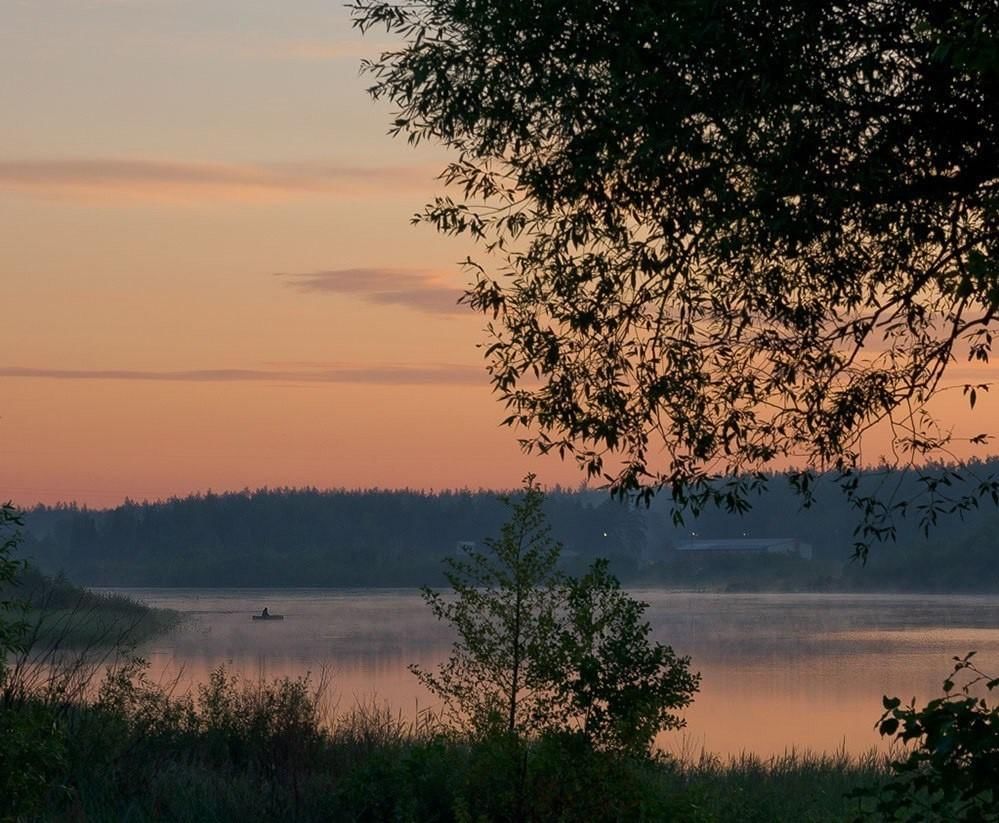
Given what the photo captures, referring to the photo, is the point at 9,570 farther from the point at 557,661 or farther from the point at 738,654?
the point at 738,654

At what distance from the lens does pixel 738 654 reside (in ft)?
181

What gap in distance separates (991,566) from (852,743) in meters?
96.4

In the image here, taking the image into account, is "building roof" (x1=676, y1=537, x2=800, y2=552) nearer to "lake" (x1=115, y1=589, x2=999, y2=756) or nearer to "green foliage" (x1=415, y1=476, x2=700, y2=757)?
"lake" (x1=115, y1=589, x2=999, y2=756)

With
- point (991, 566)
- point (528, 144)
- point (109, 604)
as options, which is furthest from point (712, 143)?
point (991, 566)

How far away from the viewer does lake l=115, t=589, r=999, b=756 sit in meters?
34.0

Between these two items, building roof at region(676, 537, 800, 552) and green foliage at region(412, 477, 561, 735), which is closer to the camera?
green foliage at region(412, 477, 561, 735)

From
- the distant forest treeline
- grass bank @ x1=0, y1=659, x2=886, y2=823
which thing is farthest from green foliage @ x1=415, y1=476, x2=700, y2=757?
the distant forest treeline

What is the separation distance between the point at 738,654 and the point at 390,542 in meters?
129

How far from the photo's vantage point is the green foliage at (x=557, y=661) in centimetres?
1262

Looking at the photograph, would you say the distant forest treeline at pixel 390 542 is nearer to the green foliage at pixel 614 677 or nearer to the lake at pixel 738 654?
the lake at pixel 738 654

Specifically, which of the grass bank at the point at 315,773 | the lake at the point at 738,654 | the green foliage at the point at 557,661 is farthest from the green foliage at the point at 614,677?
the lake at the point at 738,654

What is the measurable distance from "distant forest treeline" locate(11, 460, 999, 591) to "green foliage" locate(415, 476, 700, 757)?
4880 inches

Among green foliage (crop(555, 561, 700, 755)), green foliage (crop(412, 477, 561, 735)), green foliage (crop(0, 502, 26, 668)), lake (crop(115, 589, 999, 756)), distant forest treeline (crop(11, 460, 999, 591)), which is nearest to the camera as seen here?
green foliage (crop(0, 502, 26, 668))

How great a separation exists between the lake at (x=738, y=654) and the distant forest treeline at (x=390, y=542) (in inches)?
1771
